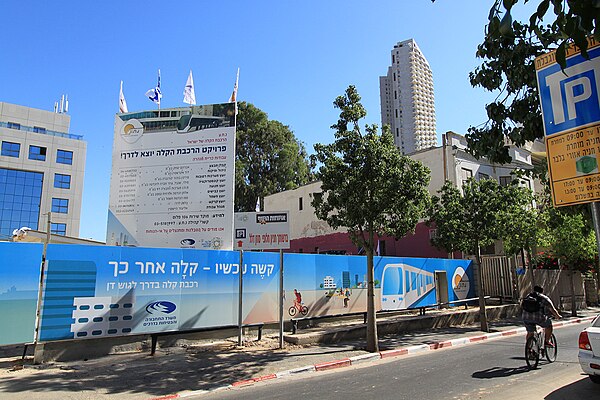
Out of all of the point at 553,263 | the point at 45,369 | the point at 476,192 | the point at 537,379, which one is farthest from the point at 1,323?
the point at 553,263

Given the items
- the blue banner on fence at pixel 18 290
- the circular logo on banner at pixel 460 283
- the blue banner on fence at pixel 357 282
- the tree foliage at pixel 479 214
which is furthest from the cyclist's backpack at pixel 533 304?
the circular logo on banner at pixel 460 283

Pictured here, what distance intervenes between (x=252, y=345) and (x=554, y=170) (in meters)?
10.2

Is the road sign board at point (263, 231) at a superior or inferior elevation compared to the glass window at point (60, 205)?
inferior

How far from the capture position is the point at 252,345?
1197cm

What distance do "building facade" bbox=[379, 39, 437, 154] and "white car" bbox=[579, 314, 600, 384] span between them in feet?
334

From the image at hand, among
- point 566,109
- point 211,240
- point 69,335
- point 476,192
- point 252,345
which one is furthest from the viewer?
point 476,192

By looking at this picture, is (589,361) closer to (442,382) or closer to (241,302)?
(442,382)

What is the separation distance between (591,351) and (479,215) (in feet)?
31.5

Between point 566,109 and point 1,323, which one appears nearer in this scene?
point 566,109

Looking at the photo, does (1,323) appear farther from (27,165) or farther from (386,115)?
(386,115)

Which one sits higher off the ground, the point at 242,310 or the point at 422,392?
the point at 242,310

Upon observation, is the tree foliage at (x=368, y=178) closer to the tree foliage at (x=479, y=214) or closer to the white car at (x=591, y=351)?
the tree foliage at (x=479, y=214)

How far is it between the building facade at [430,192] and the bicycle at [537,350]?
10.9 metres

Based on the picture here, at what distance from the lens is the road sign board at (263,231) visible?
12.4m
